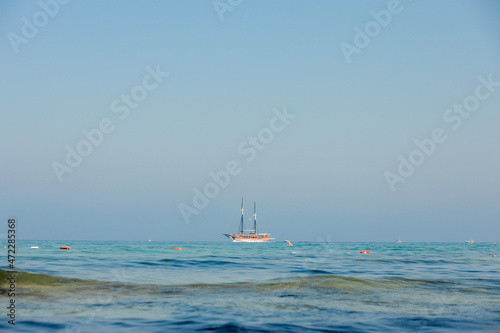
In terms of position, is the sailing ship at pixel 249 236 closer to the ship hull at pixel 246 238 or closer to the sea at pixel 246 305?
the ship hull at pixel 246 238

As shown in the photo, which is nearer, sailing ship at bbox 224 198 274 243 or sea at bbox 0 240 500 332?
sea at bbox 0 240 500 332

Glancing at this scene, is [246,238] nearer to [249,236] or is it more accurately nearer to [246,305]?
[249,236]

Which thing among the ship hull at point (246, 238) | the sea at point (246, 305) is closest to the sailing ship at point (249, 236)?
the ship hull at point (246, 238)

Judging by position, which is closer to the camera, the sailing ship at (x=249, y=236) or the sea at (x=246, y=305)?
the sea at (x=246, y=305)

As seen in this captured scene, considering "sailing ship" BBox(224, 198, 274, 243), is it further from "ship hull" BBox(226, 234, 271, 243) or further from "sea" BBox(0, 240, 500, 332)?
"sea" BBox(0, 240, 500, 332)

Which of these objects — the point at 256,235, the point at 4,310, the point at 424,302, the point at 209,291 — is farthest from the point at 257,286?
the point at 256,235

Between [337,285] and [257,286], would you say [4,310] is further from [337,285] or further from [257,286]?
[337,285]

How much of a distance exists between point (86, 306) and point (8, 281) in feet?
28.1

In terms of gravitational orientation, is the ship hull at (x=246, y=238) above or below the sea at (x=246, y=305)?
below

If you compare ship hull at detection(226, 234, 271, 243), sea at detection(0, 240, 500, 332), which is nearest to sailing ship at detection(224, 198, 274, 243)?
ship hull at detection(226, 234, 271, 243)

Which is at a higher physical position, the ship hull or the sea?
the sea

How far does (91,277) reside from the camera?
2542 cm

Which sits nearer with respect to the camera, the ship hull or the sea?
the sea

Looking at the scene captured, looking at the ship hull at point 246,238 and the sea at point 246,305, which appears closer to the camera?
the sea at point 246,305
